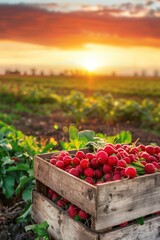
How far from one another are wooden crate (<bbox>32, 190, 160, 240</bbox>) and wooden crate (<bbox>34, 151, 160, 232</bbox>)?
0.09 metres

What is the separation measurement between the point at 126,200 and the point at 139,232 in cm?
41

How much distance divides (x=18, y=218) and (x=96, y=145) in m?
1.23

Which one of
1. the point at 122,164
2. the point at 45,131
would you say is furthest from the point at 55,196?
the point at 45,131

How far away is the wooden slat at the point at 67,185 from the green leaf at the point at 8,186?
3.78 ft

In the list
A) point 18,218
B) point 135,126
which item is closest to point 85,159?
point 18,218

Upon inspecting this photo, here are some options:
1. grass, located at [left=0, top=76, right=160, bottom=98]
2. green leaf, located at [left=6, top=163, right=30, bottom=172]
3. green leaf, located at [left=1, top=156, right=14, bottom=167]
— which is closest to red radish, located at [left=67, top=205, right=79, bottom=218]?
green leaf, located at [left=6, top=163, right=30, bottom=172]

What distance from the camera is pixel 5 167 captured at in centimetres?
510

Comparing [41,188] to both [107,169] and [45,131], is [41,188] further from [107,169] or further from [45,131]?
[45,131]

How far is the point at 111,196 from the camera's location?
3.06 metres

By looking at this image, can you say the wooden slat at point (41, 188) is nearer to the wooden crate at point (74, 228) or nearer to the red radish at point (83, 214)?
the wooden crate at point (74, 228)

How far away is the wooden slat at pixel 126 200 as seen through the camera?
3.02 m

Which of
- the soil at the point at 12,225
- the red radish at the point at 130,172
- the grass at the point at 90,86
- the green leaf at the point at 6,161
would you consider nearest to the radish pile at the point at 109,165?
the red radish at the point at 130,172

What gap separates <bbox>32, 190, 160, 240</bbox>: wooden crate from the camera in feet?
10.5

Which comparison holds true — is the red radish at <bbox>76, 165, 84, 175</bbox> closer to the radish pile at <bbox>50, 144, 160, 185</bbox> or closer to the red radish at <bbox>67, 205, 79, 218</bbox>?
the radish pile at <bbox>50, 144, 160, 185</bbox>
